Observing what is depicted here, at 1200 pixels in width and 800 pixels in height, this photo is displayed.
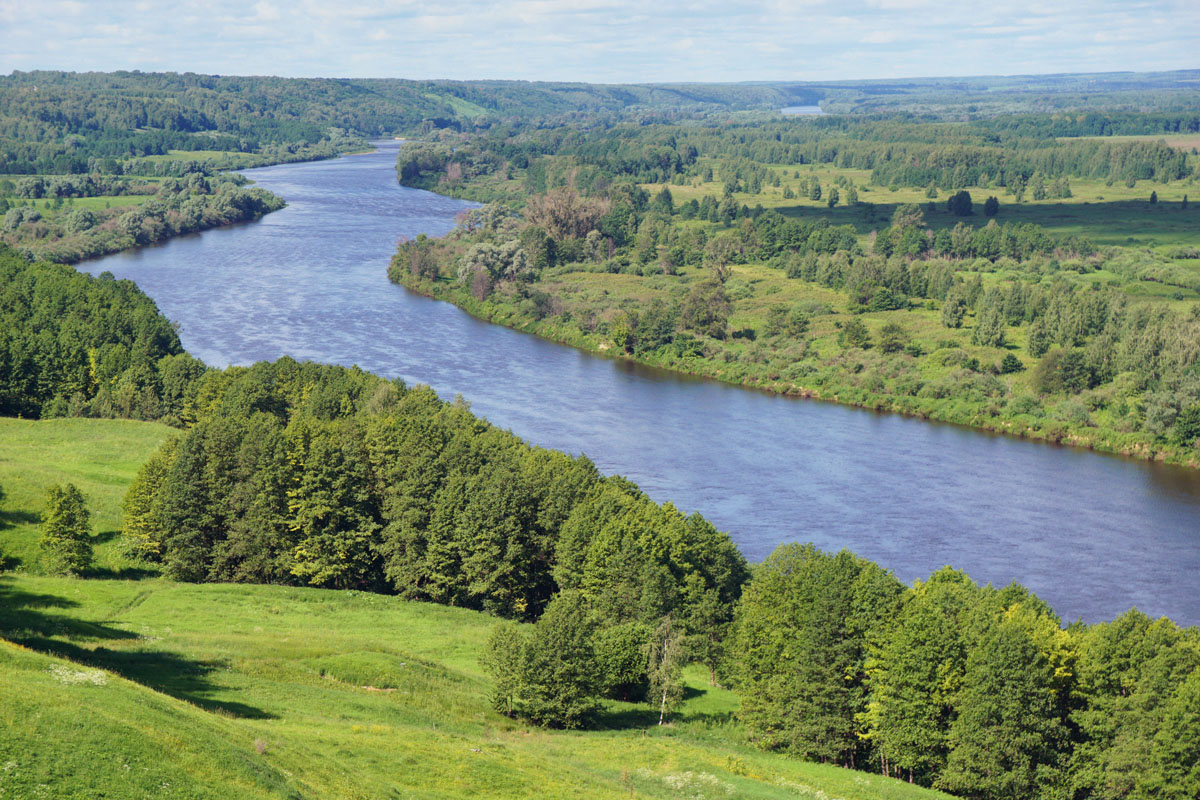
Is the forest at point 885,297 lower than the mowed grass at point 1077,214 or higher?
lower

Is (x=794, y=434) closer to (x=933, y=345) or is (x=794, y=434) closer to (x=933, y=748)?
(x=933, y=345)

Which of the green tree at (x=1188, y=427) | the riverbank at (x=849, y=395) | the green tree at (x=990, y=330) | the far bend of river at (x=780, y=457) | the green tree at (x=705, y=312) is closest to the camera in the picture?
the far bend of river at (x=780, y=457)

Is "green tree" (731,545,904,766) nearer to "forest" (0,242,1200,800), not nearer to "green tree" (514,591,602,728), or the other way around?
"forest" (0,242,1200,800)

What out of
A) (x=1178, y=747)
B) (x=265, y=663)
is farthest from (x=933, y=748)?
(x=265, y=663)

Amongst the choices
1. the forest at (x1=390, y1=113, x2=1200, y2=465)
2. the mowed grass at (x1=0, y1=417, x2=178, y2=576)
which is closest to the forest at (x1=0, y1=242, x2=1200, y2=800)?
the mowed grass at (x1=0, y1=417, x2=178, y2=576)

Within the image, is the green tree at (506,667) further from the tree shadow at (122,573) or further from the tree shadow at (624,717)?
the tree shadow at (122,573)

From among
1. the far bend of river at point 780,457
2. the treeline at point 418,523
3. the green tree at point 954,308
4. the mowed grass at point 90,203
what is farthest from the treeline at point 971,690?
the mowed grass at point 90,203

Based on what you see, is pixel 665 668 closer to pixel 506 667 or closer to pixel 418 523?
pixel 506 667

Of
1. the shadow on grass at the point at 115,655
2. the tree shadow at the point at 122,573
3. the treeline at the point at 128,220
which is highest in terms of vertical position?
the treeline at the point at 128,220
